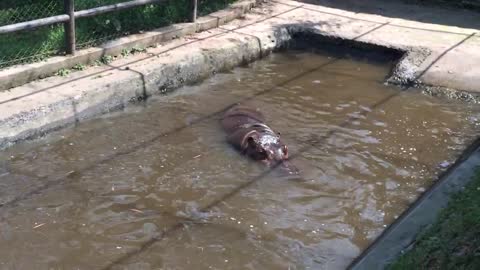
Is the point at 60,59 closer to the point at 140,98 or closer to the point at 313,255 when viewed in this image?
the point at 140,98

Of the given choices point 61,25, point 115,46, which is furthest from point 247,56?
point 61,25

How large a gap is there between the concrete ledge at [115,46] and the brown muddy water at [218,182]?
893mm

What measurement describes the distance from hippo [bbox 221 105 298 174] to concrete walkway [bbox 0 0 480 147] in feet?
4.97

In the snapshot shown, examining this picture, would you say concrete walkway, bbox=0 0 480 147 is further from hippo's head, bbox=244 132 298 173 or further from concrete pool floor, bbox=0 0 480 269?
hippo's head, bbox=244 132 298 173

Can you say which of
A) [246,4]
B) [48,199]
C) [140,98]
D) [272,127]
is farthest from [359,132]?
[246,4]

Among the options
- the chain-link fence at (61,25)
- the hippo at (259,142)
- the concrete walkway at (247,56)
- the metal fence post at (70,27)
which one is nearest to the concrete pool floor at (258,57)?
the concrete walkway at (247,56)

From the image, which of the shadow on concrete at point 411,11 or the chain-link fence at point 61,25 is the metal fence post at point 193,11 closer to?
the chain-link fence at point 61,25

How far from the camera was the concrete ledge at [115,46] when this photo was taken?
7.18m

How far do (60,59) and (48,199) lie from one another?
2.63 meters

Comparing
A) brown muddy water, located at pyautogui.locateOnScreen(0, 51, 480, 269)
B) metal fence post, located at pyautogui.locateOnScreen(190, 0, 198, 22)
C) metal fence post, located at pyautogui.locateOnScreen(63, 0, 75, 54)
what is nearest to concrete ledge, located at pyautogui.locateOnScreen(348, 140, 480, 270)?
brown muddy water, located at pyautogui.locateOnScreen(0, 51, 480, 269)

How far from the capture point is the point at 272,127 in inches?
287

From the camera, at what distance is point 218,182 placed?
5961 mm

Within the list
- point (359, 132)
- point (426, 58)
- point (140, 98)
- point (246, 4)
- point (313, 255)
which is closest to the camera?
point (313, 255)

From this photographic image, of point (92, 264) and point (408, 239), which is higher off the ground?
point (408, 239)
